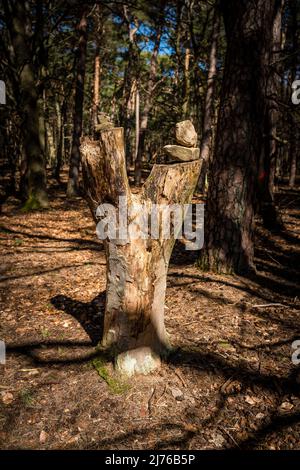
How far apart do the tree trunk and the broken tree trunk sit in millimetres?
2198

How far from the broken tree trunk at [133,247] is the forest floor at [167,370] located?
332 mm

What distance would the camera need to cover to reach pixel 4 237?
7.54 metres

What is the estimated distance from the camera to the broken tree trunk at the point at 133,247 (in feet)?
8.41

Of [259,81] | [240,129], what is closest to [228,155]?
[240,129]

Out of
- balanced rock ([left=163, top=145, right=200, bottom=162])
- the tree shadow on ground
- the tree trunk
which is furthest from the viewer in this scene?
the tree trunk

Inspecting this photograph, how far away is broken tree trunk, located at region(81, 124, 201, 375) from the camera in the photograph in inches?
101

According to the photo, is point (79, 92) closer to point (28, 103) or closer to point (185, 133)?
point (28, 103)

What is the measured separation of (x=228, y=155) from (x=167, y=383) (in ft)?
10.8

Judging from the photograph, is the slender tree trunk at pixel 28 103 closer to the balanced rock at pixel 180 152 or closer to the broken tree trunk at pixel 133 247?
the broken tree trunk at pixel 133 247

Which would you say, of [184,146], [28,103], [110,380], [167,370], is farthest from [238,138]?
[28,103]

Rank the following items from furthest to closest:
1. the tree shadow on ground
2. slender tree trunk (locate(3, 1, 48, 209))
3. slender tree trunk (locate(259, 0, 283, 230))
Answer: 1. slender tree trunk (locate(3, 1, 48, 209))
2. slender tree trunk (locate(259, 0, 283, 230))
3. the tree shadow on ground

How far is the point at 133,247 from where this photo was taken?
272 cm

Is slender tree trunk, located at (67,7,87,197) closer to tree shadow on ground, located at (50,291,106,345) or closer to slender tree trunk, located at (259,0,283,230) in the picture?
slender tree trunk, located at (259,0,283,230)

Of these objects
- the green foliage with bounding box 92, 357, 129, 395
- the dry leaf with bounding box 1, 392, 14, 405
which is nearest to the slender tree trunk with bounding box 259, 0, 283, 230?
the green foliage with bounding box 92, 357, 129, 395
